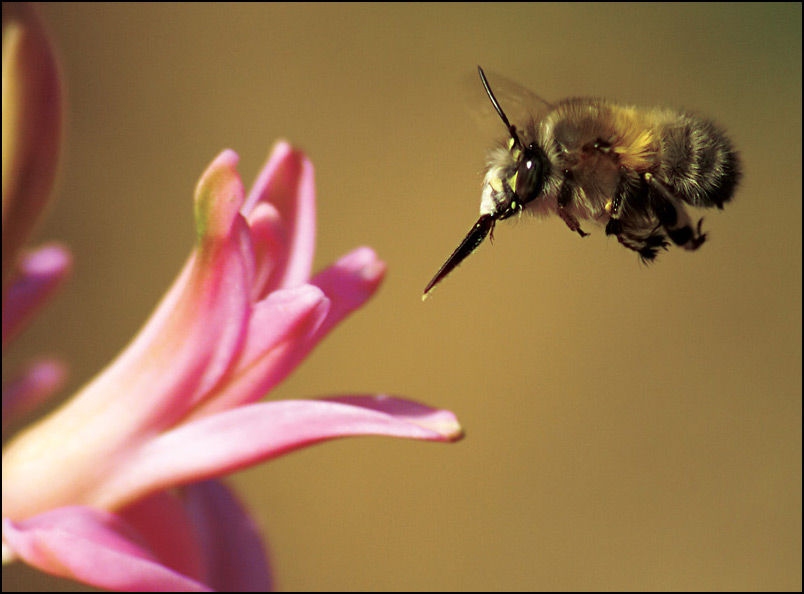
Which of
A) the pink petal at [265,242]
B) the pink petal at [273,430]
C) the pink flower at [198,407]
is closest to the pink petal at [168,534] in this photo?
the pink flower at [198,407]

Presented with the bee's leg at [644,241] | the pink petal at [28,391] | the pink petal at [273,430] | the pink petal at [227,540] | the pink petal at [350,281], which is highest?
the bee's leg at [644,241]

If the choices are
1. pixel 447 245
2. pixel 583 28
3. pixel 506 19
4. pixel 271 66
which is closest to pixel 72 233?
pixel 271 66

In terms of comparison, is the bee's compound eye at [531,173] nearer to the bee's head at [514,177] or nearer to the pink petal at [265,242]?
the bee's head at [514,177]

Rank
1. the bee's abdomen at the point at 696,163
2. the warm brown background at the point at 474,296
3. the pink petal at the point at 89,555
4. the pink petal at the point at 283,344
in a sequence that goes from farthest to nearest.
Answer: the warm brown background at the point at 474,296 → the bee's abdomen at the point at 696,163 → the pink petal at the point at 283,344 → the pink petal at the point at 89,555

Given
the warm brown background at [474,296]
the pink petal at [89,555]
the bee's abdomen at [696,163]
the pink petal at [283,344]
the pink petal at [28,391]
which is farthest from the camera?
the warm brown background at [474,296]

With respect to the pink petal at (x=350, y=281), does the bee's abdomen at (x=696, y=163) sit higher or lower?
higher

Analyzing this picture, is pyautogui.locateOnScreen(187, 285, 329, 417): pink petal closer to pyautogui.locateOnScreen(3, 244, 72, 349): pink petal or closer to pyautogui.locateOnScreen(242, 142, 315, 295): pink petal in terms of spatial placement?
pyautogui.locateOnScreen(242, 142, 315, 295): pink petal

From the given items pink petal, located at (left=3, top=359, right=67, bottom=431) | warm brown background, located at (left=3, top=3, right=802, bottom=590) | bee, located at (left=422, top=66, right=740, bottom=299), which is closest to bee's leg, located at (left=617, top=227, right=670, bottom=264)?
bee, located at (left=422, top=66, right=740, bottom=299)

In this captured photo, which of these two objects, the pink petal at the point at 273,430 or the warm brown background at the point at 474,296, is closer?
the pink petal at the point at 273,430
